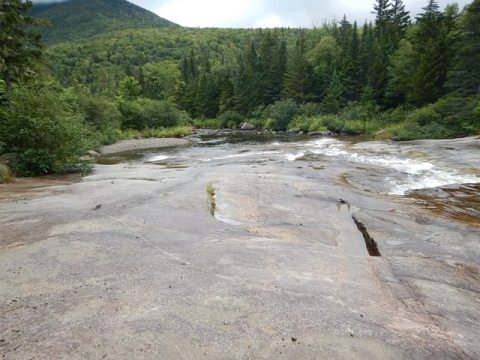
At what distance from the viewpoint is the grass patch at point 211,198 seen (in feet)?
31.3

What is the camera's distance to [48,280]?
16.6 feet

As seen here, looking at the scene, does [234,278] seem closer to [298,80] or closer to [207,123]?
[298,80]

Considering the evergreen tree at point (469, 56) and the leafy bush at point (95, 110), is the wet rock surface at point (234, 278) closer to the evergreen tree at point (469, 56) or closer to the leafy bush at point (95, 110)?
the evergreen tree at point (469, 56)

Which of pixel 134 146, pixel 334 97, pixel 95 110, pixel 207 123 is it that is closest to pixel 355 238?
pixel 134 146

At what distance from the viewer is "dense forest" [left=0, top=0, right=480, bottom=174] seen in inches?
697

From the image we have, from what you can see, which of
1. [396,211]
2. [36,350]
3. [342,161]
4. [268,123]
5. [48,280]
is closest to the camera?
[36,350]

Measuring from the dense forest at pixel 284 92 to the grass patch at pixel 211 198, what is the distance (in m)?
9.40

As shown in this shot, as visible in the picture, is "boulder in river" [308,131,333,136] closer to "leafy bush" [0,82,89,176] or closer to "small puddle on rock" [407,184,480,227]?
"small puddle on rock" [407,184,480,227]

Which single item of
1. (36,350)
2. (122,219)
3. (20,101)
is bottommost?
(122,219)

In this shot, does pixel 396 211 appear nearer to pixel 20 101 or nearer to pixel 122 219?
pixel 122 219

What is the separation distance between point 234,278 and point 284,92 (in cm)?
7057

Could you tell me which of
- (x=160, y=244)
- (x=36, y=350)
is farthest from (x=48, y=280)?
(x=160, y=244)

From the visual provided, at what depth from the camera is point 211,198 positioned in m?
10.6

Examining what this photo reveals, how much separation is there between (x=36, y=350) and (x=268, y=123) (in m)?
62.8
